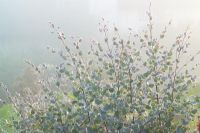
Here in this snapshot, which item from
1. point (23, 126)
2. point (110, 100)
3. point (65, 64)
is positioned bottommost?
point (23, 126)

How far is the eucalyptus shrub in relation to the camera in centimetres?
608

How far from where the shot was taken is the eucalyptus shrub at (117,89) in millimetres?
6078

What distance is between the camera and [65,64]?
616 cm

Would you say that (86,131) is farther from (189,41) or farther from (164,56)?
(189,41)

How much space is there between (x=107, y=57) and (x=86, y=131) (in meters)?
0.90

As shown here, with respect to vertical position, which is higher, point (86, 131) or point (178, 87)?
point (178, 87)

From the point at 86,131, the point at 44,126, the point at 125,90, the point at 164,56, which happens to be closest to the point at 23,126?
the point at 44,126

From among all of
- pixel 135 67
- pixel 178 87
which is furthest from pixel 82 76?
pixel 178 87

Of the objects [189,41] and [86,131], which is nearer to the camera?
[86,131]

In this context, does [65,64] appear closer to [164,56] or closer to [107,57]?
[107,57]

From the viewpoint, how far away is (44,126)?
622 centimetres

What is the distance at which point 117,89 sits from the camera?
244 inches

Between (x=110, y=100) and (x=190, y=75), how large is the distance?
1.02 m

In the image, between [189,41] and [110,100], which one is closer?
[110,100]
